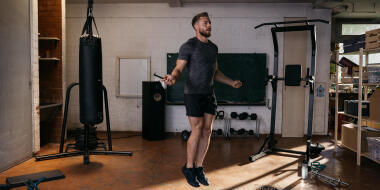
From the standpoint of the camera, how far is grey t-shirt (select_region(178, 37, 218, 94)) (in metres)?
2.81

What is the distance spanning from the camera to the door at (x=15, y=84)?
3.53 meters

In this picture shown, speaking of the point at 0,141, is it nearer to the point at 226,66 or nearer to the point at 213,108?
the point at 213,108

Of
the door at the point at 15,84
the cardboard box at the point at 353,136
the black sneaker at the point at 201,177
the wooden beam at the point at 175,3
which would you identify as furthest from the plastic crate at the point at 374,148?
the door at the point at 15,84

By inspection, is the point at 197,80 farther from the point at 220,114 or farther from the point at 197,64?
the point at 220,114

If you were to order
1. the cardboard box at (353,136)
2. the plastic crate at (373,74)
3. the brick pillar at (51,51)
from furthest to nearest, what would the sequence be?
the brick pillar at (51,51), the cardboard box at (353,136), the plastic crate at (373,74)

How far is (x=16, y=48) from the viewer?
381 cm

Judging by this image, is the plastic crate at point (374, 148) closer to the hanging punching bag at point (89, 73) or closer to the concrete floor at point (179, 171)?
the concrete floor at point (179, 171)

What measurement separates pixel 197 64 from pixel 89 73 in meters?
1.74

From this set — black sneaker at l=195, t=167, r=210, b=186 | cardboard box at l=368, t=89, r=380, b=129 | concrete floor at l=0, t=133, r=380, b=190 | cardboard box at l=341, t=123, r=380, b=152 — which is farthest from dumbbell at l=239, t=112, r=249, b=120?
black sneaker at l=195, t=167, r=210, b=186

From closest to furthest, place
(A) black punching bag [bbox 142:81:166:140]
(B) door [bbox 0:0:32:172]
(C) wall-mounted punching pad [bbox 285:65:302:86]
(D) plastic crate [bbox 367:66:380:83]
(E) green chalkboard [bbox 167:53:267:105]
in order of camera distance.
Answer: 1. (B) door [bbox 0:0:32:172]
2. (D) plastic crate [bbox 367:66:380:83]
3. (C) wall-mounted punching pad [bbox 285:65:302:86]
4. (A) black punching bag [bbox 142:81:166:140]
5. (E) green chalkboard [bbox 167:53:267:105]

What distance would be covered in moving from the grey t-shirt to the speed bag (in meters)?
1.56

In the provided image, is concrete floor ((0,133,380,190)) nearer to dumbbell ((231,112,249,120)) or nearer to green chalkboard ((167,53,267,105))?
dumbbell ((231,112,249,120))

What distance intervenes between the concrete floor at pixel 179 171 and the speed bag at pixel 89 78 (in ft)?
2.38

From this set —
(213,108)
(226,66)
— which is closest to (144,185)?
(213,108)
